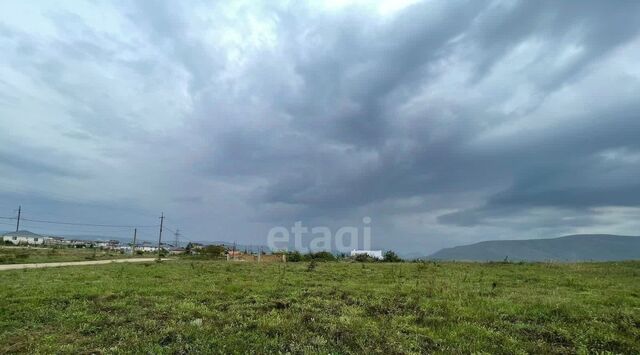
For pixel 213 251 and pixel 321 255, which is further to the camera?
pixel 213 251

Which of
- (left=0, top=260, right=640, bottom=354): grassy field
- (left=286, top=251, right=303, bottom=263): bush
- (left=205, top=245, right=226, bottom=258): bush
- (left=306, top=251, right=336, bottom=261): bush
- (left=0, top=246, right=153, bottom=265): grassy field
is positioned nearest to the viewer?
(left=0, top=260, right=640, bottom=354): grassy field

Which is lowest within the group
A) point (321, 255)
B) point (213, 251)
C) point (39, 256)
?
point (39, 256)

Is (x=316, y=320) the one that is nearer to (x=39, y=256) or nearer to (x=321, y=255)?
(x=321, y=255)

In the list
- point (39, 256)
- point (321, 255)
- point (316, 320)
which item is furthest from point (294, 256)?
point (316, 320)

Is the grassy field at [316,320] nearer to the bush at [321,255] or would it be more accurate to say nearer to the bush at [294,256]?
the bush at [294,256]

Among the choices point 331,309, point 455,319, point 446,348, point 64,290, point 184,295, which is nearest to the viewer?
point 446,348

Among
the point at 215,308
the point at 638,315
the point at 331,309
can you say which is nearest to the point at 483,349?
the point at 331,309

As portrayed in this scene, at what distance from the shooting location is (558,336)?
429 inches

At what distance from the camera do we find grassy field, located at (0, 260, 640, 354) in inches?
389

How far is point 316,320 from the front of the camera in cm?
1241

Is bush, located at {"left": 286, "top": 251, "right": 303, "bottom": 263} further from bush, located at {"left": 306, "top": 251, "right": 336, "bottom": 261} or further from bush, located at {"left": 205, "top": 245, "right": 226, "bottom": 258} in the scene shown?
bush, located at {"left": 205, "top": 245, "right": 226, "bottom": 258}

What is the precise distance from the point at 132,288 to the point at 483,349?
16.3 m

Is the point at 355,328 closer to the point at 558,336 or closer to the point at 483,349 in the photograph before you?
the point at 483,349

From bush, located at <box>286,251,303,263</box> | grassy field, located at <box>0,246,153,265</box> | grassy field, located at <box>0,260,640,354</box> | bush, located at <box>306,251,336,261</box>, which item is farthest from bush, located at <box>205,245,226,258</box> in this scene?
grassy field, located at <box>0,260,640,354</box>
